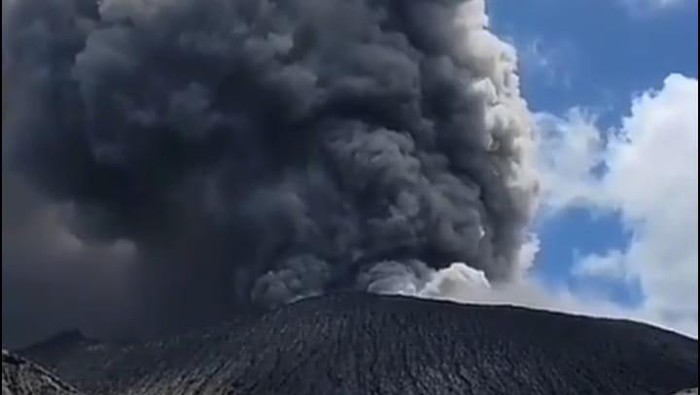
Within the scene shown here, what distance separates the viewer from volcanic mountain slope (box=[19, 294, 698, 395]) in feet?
158

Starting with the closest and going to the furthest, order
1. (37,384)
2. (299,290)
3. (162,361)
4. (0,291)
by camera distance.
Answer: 1. (0,291)
2. (37,384)
3. (162,361)
4. (299,290)

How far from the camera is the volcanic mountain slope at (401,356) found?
48125 millimetres

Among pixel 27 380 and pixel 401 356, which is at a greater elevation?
pixel 401 356

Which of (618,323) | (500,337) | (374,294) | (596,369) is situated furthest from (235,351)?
(618,323)

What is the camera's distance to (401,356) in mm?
50938

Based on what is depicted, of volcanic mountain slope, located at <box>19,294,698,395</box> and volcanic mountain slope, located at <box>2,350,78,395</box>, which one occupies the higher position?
volcanic mountain slope, located at <box>19,294,698,395</box>

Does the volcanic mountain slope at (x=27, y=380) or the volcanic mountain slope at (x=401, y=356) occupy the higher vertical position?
the volcanic mountain slope at (x=401, y=356)

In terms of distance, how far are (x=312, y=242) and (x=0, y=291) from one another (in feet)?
208

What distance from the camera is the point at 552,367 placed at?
50.1 m

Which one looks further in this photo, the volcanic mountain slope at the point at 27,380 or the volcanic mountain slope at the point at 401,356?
the volcanic mountain slope at the point at 401,356

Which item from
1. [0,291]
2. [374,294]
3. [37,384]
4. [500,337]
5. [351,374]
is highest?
[374,294]

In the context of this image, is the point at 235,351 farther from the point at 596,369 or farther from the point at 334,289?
the point at 596,369

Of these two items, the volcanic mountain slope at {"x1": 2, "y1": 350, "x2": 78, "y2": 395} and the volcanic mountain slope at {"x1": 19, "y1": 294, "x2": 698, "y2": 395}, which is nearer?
the volcanic mountain slope at {"x1": 2, "y1": 350, "x2": 78, "y2": 395}

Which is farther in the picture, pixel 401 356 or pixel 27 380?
pixel 401 356
